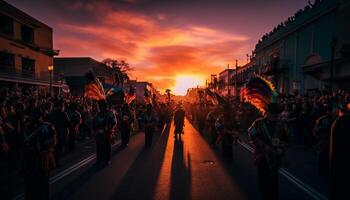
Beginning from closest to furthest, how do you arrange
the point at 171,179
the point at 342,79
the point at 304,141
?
the point at 171,179, the point at 304,141, the point at 342,79

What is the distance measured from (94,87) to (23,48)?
28.6 m

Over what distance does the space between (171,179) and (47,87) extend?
1424 inches

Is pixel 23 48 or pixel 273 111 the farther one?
pixel 23 48

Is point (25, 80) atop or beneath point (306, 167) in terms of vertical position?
atop

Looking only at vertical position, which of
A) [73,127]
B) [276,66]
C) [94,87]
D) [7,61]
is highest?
[7,61]

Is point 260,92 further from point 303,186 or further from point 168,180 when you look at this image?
point 168,180

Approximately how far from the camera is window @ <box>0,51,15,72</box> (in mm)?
30953

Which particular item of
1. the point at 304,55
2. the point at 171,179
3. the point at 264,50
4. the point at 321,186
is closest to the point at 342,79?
the point at 304,55

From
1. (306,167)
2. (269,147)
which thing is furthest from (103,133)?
(306,167)

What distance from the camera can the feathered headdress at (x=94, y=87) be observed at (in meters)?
11.1

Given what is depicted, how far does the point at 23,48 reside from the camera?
3503 centimetres

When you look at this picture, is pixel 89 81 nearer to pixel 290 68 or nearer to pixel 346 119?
pixel 346 119

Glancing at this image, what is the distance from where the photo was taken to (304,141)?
13.5 metres

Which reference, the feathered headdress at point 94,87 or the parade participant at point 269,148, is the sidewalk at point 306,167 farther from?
the feathered headdress at point 94,87
